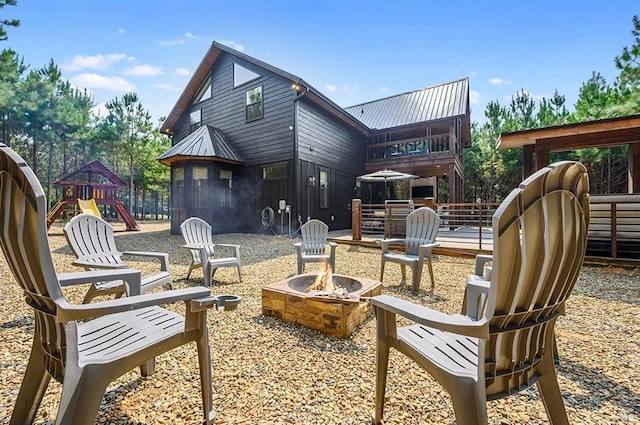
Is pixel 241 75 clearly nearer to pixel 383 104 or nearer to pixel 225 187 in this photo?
pixel 225 187

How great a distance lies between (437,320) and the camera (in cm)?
117

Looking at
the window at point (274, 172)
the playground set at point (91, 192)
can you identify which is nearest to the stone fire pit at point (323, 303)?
the window at point (274, 172)

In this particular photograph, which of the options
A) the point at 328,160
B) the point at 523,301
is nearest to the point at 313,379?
the point at 523,301

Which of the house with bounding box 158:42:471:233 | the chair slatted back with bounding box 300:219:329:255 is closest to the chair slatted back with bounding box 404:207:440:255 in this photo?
the chair slatted back with bounding box 300:219:329:255

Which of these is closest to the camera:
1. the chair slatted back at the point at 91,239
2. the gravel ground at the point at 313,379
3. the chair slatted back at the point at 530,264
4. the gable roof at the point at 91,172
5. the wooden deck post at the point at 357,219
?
the chair slatted back at the point at 530,264

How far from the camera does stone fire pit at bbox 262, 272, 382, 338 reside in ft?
8.30

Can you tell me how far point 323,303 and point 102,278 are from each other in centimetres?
170

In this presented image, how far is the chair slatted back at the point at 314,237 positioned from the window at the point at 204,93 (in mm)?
10473

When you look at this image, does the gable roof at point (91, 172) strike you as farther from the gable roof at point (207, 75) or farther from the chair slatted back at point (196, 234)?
the chair slatted back at point (196, 234)

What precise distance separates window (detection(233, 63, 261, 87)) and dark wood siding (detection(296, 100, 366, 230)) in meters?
2.57

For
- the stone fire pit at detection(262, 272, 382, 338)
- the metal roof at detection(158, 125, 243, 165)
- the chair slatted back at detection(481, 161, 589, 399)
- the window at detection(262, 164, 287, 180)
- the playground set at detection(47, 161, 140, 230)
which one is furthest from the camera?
the playground set at detection(47, 161, 140, 230)

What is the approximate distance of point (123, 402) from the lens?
165cm

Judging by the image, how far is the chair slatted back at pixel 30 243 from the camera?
1113mm

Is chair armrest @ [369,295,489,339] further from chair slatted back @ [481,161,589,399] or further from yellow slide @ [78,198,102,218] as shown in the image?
yellow slide @ [78,198,102,218]
